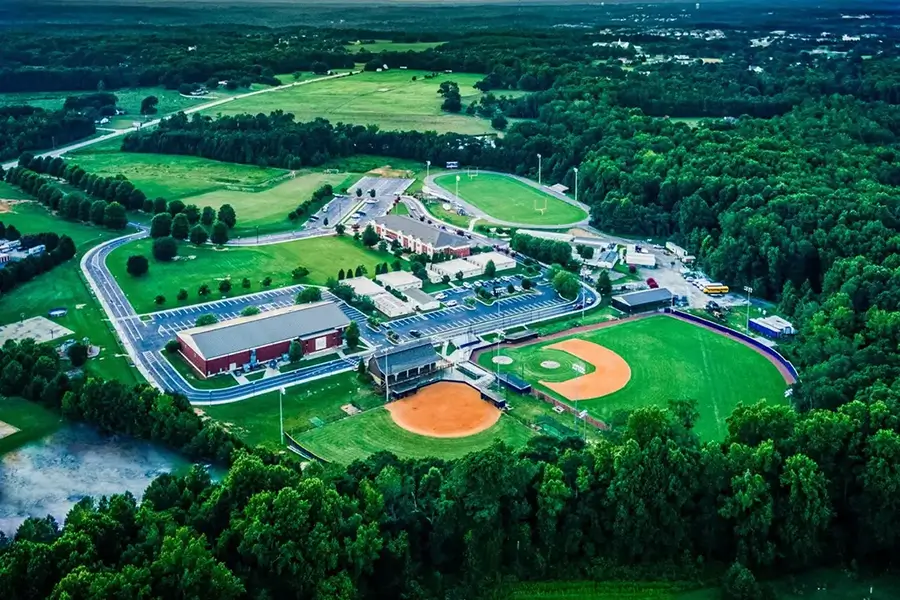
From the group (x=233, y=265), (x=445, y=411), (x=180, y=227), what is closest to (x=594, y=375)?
(x=445, y=411)

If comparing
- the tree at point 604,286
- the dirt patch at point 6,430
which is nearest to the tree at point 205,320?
the dirt patch at point 6,430

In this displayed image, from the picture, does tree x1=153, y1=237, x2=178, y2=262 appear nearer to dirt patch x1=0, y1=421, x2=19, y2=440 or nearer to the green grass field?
the green grass field

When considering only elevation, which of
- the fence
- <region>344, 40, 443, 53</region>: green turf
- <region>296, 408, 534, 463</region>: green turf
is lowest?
the fence

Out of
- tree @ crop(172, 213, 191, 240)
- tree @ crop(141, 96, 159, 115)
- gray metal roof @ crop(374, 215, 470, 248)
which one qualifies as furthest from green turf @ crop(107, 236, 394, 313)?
tree @ crop(141, 96, 159, 115)

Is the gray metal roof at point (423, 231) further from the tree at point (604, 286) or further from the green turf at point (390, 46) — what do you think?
the green turf at point (390, 46)

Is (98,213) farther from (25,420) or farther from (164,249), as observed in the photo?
(25,420)

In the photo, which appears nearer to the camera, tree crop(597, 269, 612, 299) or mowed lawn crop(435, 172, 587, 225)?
tree crop(597, 269, 612, 299)
